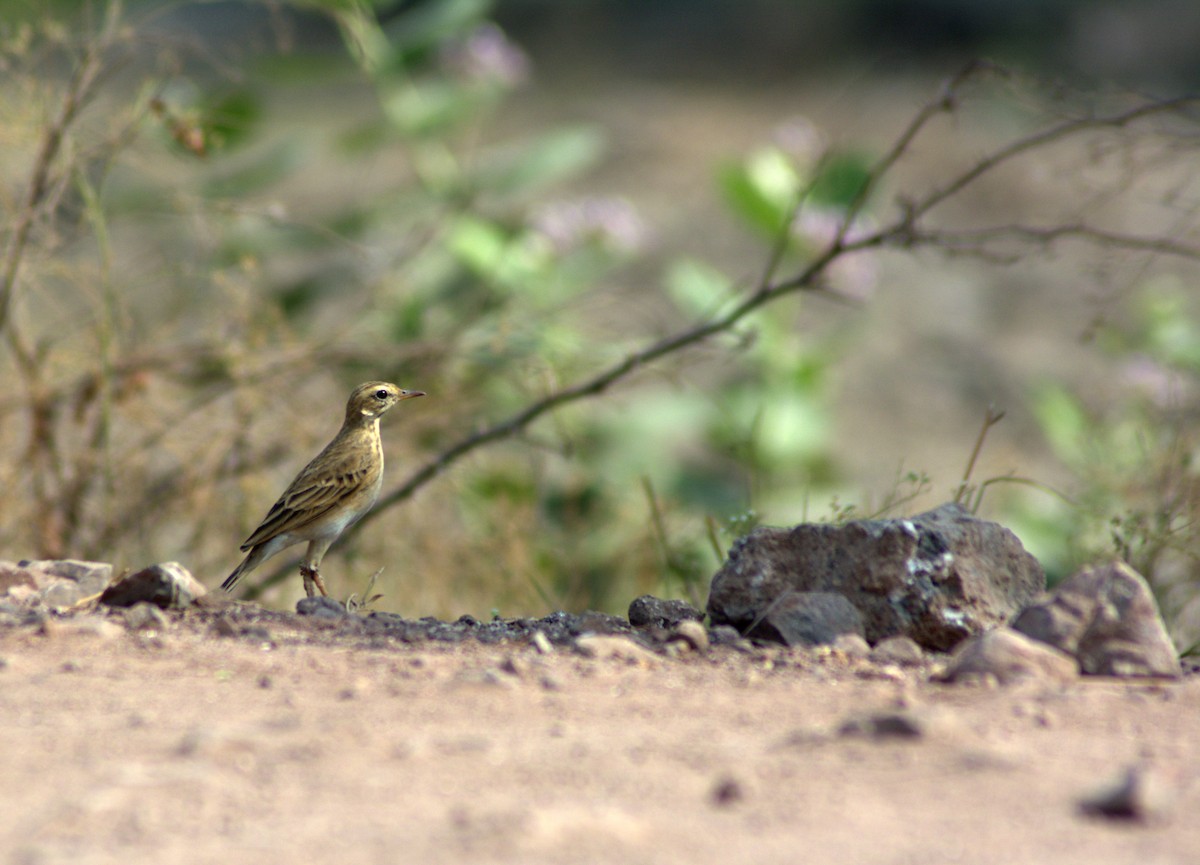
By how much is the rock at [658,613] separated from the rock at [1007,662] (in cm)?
99

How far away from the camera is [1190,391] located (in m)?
8.34

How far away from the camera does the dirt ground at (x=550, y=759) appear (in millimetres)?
2064

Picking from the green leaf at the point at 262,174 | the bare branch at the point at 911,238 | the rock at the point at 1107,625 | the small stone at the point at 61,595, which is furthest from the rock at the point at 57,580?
the green leaf at the point at 262,174

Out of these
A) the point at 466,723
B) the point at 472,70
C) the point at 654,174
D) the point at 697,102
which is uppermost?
the point at 697,102

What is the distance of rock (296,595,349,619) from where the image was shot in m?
3.76

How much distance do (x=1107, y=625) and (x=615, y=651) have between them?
1.10 m

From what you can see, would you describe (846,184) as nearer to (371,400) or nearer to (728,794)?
(371,400)

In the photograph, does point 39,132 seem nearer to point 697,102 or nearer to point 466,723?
point 466,723

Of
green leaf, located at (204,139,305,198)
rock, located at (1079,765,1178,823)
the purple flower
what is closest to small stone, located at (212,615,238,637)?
rock, located at (1079,765,1178,823)

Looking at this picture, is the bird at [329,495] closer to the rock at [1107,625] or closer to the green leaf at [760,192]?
the rock at [1107,625]

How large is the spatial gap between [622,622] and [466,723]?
1250 millimetres

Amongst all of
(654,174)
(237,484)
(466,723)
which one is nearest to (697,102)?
(654,174)

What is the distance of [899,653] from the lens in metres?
3.42

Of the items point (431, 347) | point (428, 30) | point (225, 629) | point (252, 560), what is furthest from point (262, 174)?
point (225, 629)
